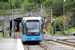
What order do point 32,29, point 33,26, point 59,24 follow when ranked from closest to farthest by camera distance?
1. point 32,29
2. point 33,26
3. point 59,24

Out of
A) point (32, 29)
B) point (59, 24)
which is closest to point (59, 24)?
point (59, 24)

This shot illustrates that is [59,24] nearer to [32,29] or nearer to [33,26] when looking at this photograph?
[33,26]

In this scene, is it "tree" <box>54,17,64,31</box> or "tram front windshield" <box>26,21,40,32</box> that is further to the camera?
"tree" <box>54,17,64,31</box>

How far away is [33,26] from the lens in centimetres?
2228

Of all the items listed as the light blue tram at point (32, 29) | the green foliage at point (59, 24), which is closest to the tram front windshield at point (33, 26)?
the light blue tram at point (32, 29)

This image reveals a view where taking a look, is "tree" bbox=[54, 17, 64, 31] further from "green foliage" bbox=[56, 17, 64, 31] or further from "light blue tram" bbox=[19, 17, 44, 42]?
"light blue tram" bbox=[19, 17, 44, 42]

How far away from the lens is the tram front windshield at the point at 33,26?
22156mm

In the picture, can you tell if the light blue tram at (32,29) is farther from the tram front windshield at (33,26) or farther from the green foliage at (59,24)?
the green foliage at (59,24)

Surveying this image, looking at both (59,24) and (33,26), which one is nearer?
(33,26)

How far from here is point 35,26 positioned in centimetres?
2234

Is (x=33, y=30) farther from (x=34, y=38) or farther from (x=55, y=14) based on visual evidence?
(x=55, y=14)

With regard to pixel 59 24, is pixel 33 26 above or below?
above

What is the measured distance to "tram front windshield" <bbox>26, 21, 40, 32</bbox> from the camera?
72.7 ft

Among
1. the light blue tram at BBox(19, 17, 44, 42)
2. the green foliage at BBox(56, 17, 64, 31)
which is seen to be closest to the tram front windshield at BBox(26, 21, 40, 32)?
the light blue tram at BBox(19, 17, 44, 42)
